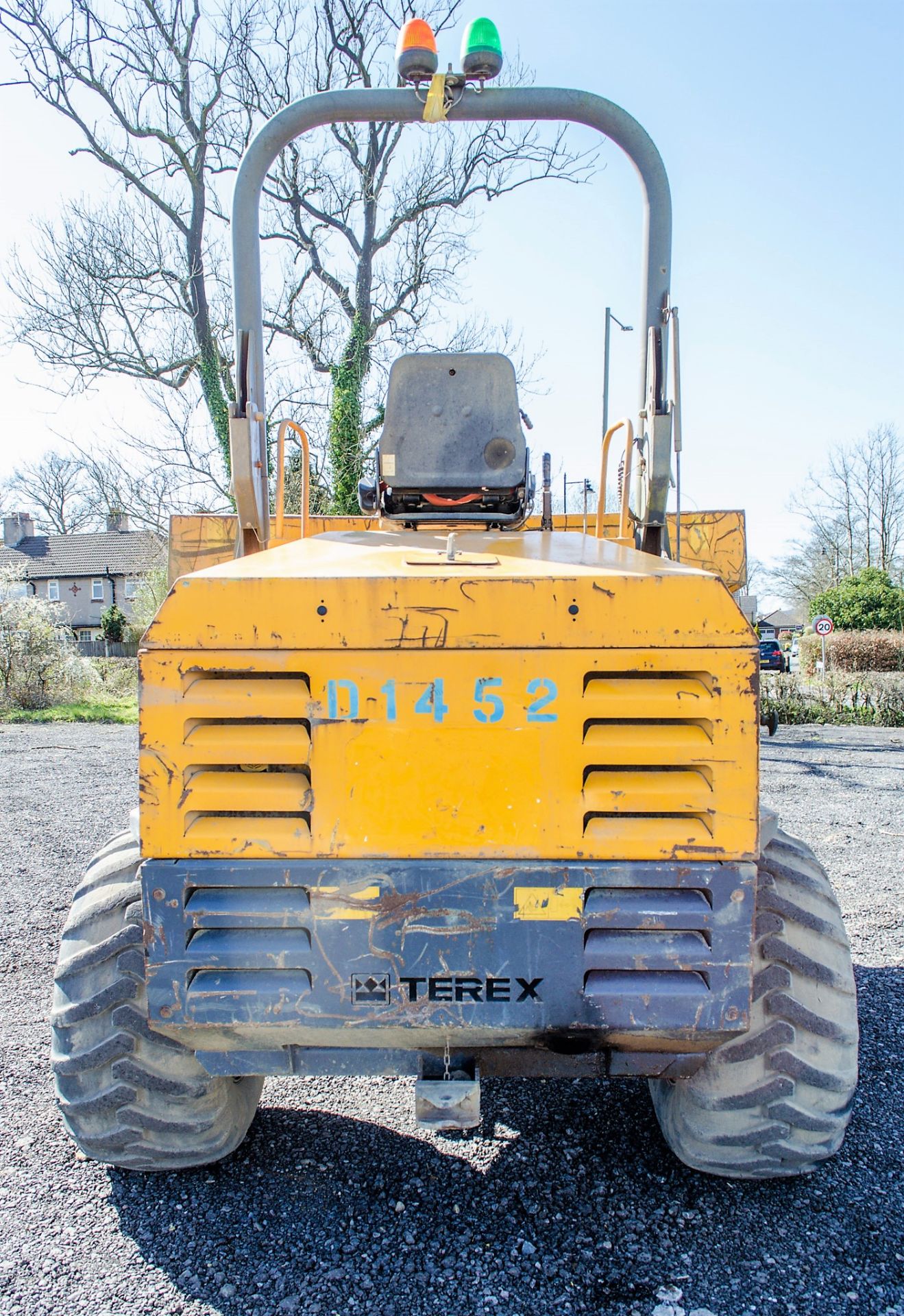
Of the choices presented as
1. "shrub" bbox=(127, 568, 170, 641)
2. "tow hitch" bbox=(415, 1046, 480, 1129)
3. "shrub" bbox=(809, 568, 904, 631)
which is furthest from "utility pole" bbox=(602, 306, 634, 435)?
"shrub" bbox=(809, 568, 904, 631)

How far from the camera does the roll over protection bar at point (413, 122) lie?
9.99 ft

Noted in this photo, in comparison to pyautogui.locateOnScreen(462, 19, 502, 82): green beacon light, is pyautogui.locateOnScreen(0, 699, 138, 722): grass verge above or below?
below

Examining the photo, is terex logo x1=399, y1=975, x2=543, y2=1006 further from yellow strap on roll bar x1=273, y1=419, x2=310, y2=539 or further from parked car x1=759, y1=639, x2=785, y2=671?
parked car x1=759, y1=639, x2=785, y2=671

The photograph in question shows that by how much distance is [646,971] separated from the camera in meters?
2.21

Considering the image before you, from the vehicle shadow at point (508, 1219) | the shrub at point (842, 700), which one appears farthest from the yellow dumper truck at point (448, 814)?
the shrub at point (842, 700)

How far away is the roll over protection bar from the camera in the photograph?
304 centimetres

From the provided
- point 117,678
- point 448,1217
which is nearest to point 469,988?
point 448,1217

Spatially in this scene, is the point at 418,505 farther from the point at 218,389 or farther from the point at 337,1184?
the point at 218,389

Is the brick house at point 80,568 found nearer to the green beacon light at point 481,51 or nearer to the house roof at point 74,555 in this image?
the house roof at point 74,555

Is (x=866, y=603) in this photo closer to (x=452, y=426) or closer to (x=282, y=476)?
(x=452, y=426)

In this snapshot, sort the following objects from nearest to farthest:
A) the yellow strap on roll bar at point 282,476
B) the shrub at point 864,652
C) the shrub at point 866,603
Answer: the yellow strap on roll bar at point 282,476, the shrub at point 864,652, the shrub at point 866,603

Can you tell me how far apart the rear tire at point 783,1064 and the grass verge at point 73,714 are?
542 inches

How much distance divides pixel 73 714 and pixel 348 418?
23.5 feet

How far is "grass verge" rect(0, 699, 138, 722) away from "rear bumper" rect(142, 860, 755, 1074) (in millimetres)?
13566
